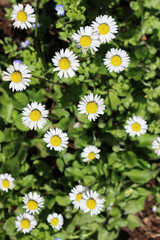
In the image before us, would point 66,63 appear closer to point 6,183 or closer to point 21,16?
point 21,16

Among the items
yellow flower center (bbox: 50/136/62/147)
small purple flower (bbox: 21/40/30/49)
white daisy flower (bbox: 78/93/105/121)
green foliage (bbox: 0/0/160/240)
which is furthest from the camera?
small purple flower (bbox: 21/40/30/49)

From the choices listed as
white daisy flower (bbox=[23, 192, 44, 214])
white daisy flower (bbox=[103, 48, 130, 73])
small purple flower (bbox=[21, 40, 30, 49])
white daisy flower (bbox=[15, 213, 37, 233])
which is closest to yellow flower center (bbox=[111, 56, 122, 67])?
white daisy flower (bbox=[103, 48, 130, 73])

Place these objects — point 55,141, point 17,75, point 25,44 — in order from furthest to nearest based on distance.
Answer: point 25,44, point 55,141, point 17,75

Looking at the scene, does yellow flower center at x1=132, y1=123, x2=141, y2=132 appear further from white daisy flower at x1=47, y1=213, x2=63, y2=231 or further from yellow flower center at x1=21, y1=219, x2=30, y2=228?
yellow flower center at x1=21, y1=219, x2=30, y2=228

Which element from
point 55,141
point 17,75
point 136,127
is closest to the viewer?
point 17,75

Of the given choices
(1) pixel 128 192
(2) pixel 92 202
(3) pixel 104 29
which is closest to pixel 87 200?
(2) pixel 92 202

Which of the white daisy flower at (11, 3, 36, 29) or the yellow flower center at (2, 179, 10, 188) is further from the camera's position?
the yellow flower center at (2, 179, 10, 188)

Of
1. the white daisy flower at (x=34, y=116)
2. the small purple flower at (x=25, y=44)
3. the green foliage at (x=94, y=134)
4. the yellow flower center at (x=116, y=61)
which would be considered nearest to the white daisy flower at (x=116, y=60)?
the yellow flower center at (x=116, y=61)
